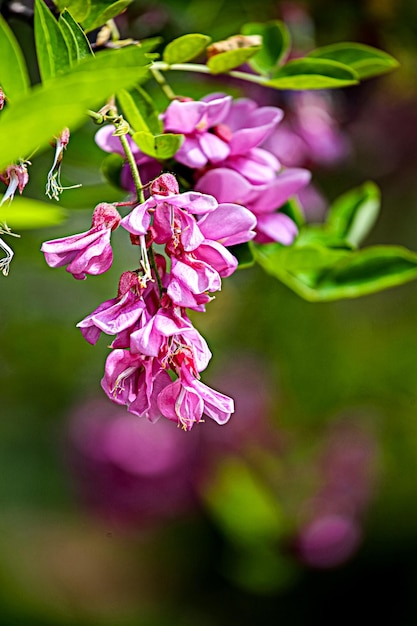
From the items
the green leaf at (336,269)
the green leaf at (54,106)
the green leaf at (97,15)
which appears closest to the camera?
the green leaf at (54,106)

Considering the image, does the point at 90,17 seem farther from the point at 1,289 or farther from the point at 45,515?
the point at 45,515

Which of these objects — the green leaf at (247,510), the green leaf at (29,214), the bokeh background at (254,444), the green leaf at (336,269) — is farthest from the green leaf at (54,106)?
the green leaf at (247,510)

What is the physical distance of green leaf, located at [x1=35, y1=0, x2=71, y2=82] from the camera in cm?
53

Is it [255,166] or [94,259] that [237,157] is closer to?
[255,166]

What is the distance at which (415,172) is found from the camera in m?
2.34

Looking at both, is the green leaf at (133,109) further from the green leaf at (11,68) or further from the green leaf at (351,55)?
the green leaf at (351,55)

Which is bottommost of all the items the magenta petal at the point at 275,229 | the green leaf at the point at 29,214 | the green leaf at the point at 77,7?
the magenta petal at the point at 275,229

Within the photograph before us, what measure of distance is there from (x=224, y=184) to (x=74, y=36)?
15 cm

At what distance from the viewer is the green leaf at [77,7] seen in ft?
1.94

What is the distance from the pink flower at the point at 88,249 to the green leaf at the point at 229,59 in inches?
7.3

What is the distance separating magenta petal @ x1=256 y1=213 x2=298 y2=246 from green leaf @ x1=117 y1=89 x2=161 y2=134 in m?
0.12

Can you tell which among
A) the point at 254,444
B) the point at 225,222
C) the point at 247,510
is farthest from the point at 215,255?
the point at 254,444

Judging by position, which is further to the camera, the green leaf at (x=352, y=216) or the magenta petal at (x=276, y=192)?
the green leaf at (x=352, y=216)

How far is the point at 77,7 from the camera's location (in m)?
0.59
